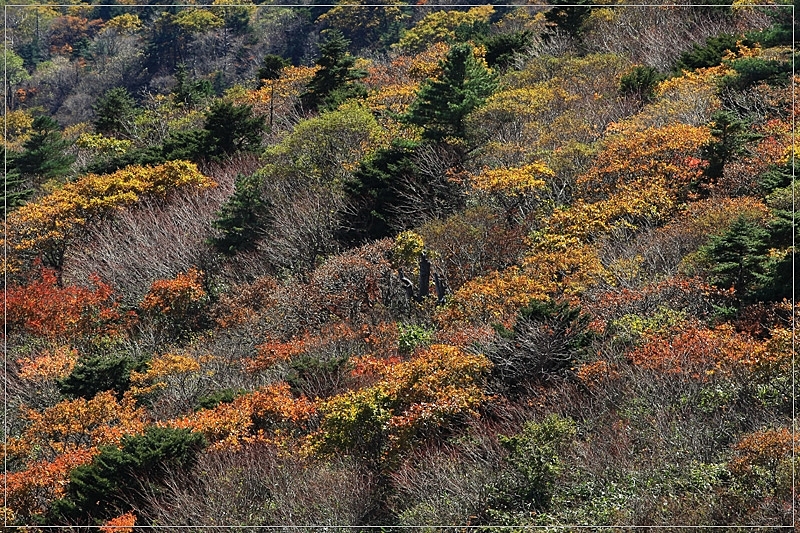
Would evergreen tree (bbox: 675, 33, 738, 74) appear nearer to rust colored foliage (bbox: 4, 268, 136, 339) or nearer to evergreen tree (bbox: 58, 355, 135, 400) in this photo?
rust colored foliage (bbox: 4, 268, 136, 339)

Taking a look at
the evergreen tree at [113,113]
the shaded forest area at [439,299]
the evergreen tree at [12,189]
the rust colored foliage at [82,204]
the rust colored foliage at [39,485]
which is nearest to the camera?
the shaded forest area at [439,299]

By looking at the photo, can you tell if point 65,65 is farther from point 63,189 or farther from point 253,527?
point 253,527

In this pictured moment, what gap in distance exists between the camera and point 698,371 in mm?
14258

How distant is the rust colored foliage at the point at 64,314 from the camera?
26.2 m

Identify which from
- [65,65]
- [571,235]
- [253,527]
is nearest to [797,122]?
[571,235]

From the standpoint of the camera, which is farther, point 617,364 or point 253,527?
point 617,364

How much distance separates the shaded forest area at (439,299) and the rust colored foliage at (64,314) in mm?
84

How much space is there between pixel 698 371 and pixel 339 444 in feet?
19.4

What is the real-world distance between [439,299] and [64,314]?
11.0 m

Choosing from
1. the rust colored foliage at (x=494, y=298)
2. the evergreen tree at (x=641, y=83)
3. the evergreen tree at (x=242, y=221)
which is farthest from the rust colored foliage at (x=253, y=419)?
the evergreen tree at (x=641, y=83)

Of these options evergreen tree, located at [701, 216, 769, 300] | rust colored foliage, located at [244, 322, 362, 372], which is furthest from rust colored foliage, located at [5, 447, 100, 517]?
evergreen tree, located at [701, 216, 769, 300]

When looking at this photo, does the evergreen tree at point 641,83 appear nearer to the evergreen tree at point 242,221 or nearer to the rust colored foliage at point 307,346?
the evergreen tree at point 242,221

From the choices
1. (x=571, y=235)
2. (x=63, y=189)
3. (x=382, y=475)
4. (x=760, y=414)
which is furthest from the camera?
(x=63, y=189)

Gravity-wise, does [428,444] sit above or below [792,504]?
below
